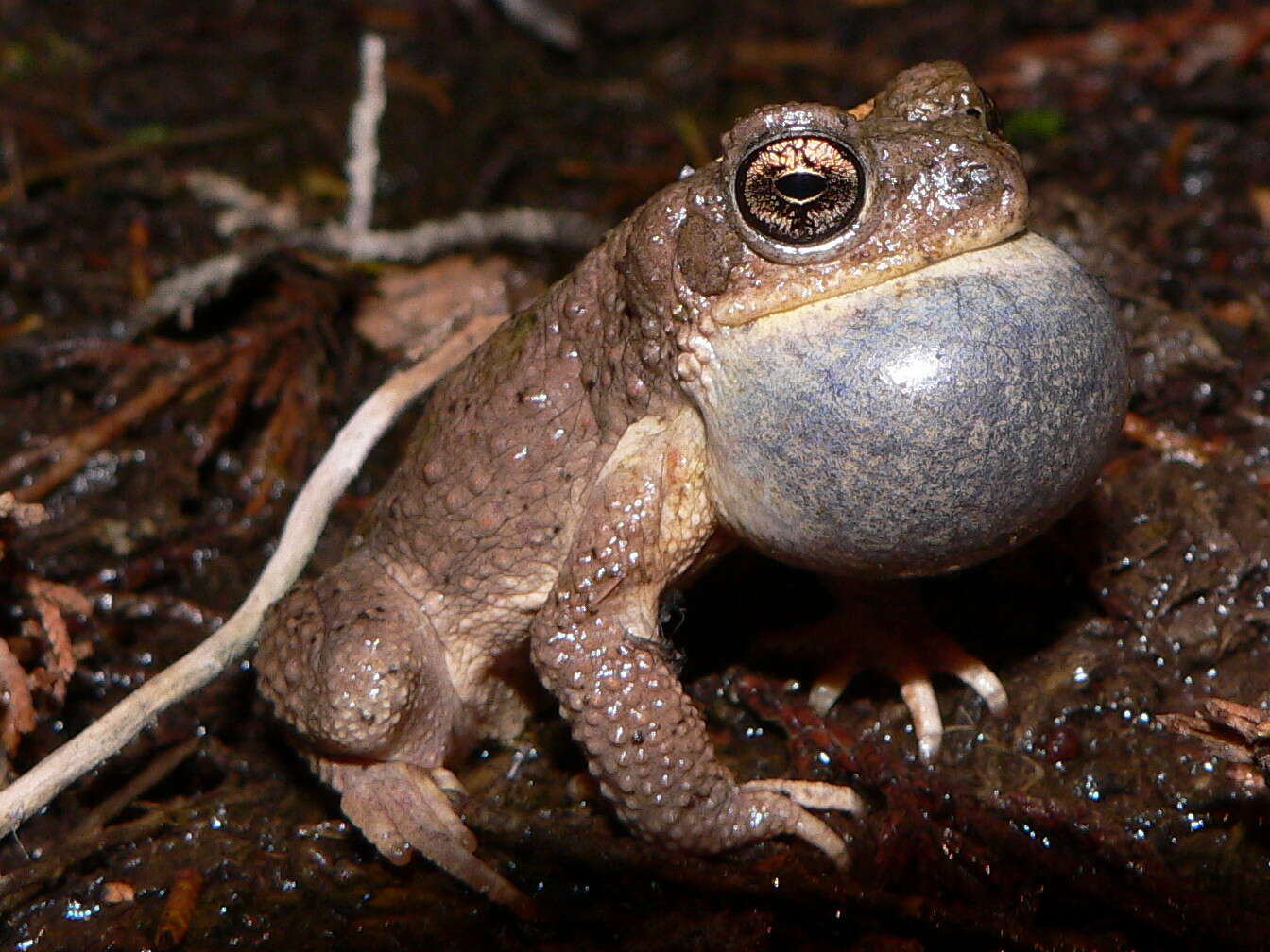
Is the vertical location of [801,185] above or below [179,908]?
above

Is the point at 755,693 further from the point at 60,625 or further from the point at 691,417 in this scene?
the point at 60,625

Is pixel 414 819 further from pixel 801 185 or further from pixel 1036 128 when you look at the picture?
pixel 1036 128

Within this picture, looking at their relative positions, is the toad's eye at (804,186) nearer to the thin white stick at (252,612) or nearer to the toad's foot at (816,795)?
the toad's foot at (816,795)

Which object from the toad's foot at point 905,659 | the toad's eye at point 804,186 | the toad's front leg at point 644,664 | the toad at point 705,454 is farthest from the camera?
the toad's foot at point 905,659

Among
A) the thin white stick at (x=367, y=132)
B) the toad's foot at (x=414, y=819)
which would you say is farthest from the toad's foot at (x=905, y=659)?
the thin white stick at (x=367, y=132)

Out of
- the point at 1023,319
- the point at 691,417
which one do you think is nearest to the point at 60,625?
the point at 691,417

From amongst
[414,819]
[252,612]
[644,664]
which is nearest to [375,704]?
[414,819]

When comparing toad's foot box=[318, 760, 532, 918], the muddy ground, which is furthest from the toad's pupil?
toad's foot box=[318, 760, 532, 918]
